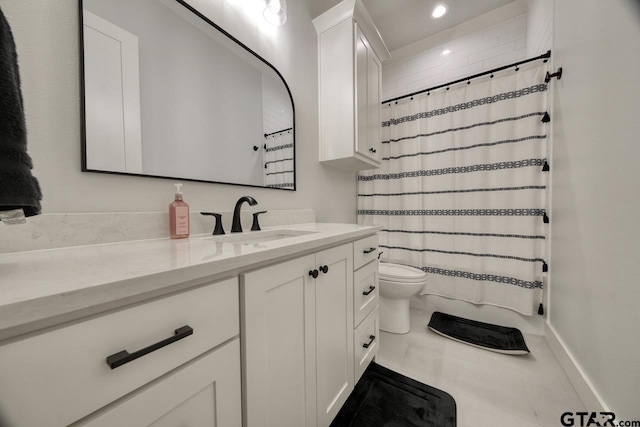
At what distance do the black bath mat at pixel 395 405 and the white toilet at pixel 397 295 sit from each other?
0.48 metres

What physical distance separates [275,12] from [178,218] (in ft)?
4.23

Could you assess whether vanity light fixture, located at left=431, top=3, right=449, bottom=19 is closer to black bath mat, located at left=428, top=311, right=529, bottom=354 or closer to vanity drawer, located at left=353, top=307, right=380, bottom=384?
vanity drawer, located at left=353, top=307, right=380, bottom=384

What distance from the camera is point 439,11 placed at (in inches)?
76.7

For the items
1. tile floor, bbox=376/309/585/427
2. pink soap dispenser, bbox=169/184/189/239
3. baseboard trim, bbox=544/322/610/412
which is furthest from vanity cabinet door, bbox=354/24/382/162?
baseboard trim, bbox=544/322/610/412

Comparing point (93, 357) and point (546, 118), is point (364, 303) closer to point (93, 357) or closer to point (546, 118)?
point (93, 357)

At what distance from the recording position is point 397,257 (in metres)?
2.18

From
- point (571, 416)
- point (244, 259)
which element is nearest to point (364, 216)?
point (571, 416)

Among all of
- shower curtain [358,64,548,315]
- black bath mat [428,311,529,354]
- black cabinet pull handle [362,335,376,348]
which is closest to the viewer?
black cabinet pull handle [362,335,376,348]

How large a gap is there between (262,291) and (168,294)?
0.23m

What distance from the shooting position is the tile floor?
1064 mm

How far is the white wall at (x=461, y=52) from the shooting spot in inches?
76.3

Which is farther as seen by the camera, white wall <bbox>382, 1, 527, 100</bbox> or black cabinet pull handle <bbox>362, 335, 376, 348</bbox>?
white wall <bbox>382, 1, 527, 100</bbox>

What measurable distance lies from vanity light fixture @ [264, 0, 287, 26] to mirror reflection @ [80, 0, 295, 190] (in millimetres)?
272

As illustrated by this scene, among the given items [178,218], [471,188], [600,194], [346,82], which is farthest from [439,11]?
[178,218]
